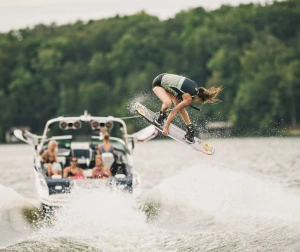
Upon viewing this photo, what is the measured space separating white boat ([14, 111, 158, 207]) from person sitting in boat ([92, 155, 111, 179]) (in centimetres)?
20

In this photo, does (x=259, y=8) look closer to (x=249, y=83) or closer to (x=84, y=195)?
(x=249, y=83)

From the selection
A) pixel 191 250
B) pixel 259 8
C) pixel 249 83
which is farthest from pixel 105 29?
pixel 191 250

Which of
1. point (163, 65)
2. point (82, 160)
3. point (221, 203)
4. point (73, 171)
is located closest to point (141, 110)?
point (221, 203)

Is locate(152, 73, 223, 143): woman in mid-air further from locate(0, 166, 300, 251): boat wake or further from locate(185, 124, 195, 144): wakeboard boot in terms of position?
locate(0, 166, 300, 251): boat wake

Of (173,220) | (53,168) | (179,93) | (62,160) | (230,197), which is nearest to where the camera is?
(179,93)

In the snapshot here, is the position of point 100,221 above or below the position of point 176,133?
below

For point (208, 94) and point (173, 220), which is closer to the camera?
point (208, 94)

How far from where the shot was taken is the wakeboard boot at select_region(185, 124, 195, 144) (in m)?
18.6

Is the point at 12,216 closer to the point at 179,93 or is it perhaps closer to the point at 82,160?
the point at 82,160

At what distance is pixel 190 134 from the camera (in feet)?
61.3

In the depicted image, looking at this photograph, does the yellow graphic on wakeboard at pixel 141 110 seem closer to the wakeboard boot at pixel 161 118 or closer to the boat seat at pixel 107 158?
the wakeboard boot at pixel 161 118

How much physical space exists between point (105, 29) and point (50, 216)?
9815 centimetres

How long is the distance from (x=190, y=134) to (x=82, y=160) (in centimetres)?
490

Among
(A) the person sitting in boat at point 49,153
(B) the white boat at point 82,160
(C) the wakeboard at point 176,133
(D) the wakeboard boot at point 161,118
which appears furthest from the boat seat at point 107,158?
(D) the wakeboard boot at point 161,118
